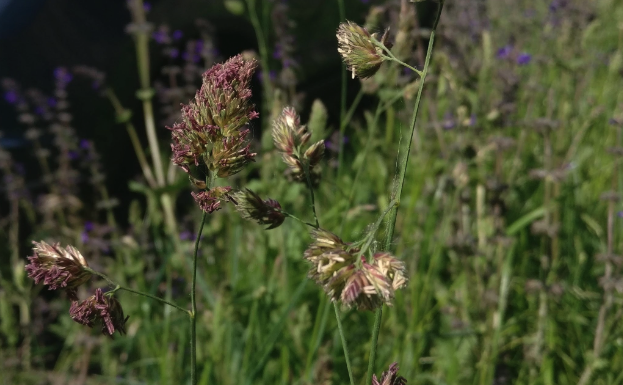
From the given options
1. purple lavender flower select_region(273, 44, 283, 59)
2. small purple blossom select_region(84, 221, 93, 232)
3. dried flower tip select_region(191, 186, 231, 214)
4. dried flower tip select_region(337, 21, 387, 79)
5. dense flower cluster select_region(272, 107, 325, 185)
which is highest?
purple lavender flower select_region(273, 44, 283, 59)

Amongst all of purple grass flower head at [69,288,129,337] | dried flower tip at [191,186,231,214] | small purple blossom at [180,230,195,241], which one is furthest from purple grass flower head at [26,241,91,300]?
small purple blossom at [180,230,195,241]

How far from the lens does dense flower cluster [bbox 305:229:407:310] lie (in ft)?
2.28

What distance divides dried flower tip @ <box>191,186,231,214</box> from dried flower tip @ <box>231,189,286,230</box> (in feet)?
0.12

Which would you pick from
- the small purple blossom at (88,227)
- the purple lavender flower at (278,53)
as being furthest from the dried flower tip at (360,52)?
the small purple blossom at (88,227)

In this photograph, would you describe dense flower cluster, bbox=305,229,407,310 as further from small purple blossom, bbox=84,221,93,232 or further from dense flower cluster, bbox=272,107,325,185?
small purple blossom, bbox=84,221,93,232

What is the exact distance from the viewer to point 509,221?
9.45ft

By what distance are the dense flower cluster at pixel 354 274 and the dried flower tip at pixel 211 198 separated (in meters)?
0.13

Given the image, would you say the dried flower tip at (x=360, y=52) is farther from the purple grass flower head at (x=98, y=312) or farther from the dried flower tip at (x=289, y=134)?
the purple grass flower head at (x=98, y=312)

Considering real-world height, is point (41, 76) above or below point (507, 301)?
above

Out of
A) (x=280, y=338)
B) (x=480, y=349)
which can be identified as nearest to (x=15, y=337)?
(x=280, y=338)

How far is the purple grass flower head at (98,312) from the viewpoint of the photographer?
0.81 m

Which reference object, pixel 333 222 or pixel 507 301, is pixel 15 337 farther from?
pixel 507 301

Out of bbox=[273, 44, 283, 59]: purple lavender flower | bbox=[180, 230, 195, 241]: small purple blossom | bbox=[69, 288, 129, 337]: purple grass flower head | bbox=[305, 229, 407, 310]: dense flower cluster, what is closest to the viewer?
bbox=[305, 229, 407, 310]: dense flower cluster

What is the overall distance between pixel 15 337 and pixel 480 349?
5.11 ft
